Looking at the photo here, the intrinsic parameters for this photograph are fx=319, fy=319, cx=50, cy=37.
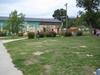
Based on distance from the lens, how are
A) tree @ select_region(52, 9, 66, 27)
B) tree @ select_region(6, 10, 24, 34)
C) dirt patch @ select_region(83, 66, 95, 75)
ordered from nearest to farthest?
dirt patch @ select_region(83, 66, 95, 75), tree @ select_region(6, 10, 24, 34), tree @ select_region(52, 9, 66, 27)

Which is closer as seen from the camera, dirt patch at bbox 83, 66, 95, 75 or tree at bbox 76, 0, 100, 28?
dirt patch at bbox 83, 66, 95, 75

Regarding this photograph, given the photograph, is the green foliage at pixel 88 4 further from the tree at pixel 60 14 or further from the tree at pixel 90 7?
the tree at pixel 60 14

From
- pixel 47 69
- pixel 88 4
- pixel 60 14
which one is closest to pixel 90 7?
pixel 88 4

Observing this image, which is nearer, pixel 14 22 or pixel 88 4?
pixel 88 4

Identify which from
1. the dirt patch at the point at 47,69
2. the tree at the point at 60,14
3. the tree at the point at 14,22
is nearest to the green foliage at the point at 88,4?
the tree at the point at 14,22

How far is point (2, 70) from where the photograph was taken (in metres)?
13.1

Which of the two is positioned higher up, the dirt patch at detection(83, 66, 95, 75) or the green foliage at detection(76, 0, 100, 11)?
the green foliage at detection(76, 0, 100, 11)

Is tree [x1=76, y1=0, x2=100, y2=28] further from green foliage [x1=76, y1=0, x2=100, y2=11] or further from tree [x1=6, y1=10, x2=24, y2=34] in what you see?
tree [x1=6, y1=10, x2=24, y2=34]

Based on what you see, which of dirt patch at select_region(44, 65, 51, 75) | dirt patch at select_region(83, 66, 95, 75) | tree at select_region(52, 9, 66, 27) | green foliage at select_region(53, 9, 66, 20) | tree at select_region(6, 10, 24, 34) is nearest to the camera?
dirt patch at select_region(83, 66, 95, 75)

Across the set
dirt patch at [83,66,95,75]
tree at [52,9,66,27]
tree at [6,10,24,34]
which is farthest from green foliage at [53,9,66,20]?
dirt patch at [83,66,95,75]

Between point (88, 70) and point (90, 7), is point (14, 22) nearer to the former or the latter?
point (90, 7)

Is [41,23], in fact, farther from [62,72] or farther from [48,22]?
[62,72]

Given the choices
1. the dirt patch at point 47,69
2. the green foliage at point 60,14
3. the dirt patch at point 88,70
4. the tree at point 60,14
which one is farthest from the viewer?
the green foliage at point 60,14

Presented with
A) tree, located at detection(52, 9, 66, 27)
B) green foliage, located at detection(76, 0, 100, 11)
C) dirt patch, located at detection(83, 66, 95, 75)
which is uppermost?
green foliage, located at detection(76, 0, 100, 11)
